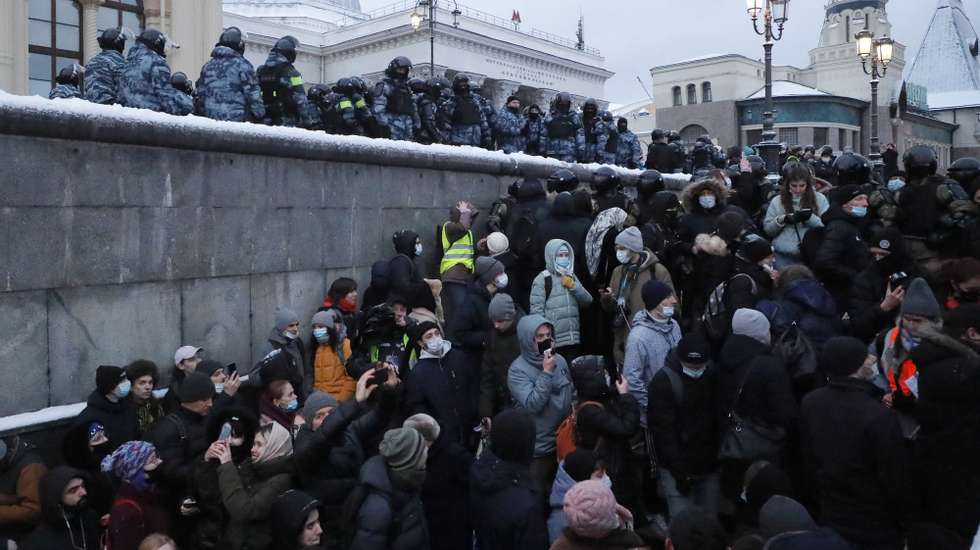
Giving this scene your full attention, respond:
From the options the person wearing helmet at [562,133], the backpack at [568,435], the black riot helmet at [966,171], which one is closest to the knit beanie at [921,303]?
the backpack at [568,435]

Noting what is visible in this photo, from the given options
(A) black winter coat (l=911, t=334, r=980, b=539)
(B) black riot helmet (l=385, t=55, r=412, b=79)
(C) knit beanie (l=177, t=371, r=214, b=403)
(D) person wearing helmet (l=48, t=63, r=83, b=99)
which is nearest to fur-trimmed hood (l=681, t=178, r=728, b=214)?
(A) black winter coat (l=911, t=334, r=980, b=539)

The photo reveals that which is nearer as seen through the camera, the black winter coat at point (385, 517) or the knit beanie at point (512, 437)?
the black winter coat at point (385, 517)

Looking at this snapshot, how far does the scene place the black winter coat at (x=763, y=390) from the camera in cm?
454

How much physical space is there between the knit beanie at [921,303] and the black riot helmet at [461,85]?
7162 mm

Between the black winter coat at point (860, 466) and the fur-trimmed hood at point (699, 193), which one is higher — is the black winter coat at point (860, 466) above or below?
below

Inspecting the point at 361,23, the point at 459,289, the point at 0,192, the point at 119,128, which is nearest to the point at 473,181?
the point at 459,289

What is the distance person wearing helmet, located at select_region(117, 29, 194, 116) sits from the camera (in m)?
7.68

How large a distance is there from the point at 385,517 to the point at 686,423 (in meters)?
1.90

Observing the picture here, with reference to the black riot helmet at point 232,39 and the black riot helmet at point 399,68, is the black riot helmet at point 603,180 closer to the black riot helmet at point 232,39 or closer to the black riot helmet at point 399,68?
the black riot helmet at point 399,68

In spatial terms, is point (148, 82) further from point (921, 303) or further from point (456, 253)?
point (921, 303)

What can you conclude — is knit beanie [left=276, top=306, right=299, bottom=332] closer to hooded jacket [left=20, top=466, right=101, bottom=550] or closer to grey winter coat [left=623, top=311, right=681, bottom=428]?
hooded jacket [left=20, top=466, right=101, bottom=550]

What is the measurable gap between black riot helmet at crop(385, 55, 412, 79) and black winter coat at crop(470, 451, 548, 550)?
6678 millimetres

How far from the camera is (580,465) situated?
14.2 ft

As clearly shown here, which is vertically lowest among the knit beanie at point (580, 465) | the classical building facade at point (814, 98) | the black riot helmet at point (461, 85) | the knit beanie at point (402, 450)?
the knit beanie at point (580, 465)
